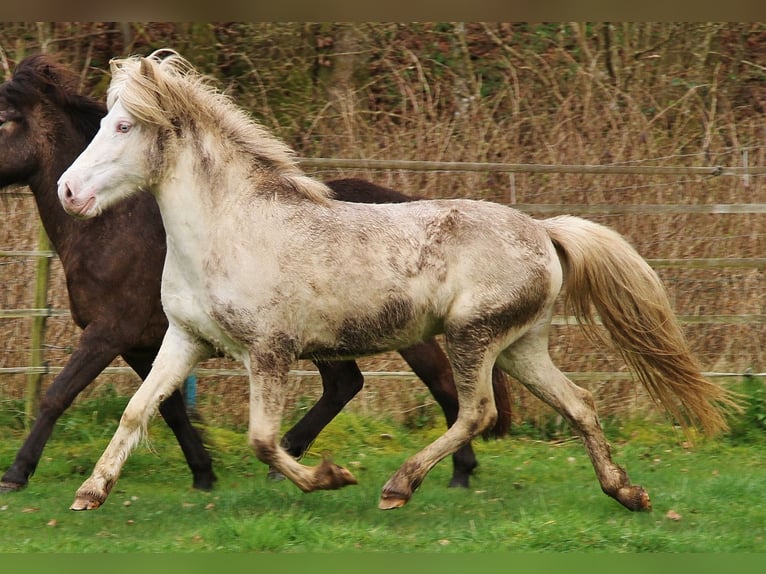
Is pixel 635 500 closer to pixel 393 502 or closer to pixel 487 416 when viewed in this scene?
pixel 487 416

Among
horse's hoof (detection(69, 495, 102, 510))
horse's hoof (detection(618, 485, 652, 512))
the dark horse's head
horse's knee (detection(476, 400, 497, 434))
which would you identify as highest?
the dark horse's head

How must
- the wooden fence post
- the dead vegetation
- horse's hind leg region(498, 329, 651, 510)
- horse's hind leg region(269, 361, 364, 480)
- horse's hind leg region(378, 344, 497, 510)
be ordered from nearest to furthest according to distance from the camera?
horse's hind leg region(378, 344, 497, 510)
horse's hind leg region(498, 329, 651, 510)
horse's hind leg region(269, 361, 364, 480)
the wooden fence post
the dead vegetation

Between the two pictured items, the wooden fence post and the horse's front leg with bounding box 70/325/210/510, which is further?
the wooden fence post

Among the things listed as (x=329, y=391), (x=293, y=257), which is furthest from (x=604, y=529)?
(x=329, y=391)

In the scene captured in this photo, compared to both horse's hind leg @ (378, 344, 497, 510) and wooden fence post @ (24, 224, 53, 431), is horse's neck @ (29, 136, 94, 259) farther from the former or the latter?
horse's hind leg @ (378, 344, 497, 510)

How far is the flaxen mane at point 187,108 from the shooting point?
Result: 534cm

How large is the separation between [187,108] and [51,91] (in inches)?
67.2

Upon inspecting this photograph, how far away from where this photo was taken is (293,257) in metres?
5.45

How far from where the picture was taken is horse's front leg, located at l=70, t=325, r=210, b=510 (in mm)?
5227

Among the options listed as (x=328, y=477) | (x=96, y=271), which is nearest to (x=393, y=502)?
(x=328, y=477)

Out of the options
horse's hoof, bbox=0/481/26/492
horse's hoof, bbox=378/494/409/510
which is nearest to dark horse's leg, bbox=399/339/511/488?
horse's hoof, bbox=378/494/409/510

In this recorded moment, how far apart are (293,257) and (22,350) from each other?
3.92 metres

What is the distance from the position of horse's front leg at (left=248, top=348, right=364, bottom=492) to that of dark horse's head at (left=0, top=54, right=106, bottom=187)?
230 cm

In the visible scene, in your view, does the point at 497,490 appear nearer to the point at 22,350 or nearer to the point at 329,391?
the point at 329,391
